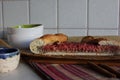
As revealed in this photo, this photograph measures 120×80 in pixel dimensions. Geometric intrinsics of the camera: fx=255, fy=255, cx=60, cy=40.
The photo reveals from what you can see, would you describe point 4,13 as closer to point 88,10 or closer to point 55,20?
point 55,20

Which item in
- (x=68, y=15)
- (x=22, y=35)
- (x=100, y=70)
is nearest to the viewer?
(x=100, y=70)

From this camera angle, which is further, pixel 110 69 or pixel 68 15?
pixel 68 15

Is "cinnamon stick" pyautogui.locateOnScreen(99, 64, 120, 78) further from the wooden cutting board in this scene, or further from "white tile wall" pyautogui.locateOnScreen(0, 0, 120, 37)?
"white tile wall" pyautogui.locateOnScreen(0, 0, 120, 37)

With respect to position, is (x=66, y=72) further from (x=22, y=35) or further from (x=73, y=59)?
(x=22, y=35)

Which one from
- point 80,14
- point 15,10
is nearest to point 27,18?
point 15,10

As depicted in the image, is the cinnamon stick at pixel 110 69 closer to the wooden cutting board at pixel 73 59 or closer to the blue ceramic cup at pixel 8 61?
the wooden cutting board at pixel 73 59

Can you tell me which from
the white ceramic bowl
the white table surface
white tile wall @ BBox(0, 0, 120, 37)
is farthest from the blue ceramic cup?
white tile wall @ BBox(0, 0, 120, 37)

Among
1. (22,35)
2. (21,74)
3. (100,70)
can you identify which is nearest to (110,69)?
(100,70)
